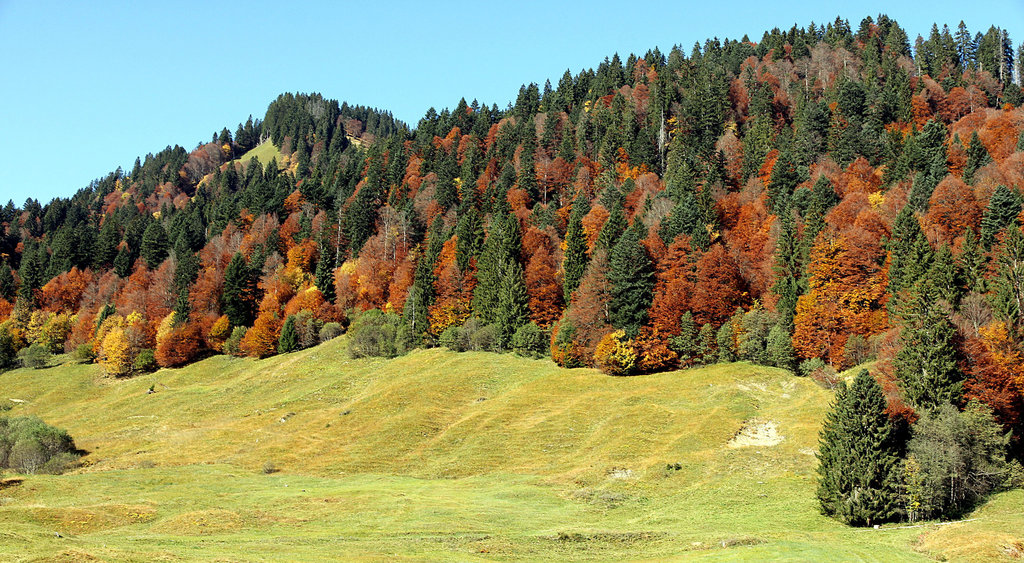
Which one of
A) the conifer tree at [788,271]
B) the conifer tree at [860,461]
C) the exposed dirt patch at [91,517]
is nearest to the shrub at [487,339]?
the conifer tree at [788,271]

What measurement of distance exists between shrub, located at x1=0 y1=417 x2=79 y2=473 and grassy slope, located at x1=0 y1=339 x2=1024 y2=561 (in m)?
2.95

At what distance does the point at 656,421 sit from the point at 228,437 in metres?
47.8

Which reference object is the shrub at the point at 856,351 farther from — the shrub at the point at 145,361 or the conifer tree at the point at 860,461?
the shrub at the point at 145,361

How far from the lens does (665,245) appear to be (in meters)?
109

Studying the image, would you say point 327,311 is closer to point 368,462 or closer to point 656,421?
point 368,462

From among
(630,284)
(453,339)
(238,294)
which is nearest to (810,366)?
(630,284)

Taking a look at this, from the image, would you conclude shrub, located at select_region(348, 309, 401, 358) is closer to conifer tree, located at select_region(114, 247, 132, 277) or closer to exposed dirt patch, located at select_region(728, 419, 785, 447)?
exposed dirt patch, located at select_region(728, 419, 785, 447)

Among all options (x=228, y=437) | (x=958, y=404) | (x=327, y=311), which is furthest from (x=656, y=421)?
(x=327, y=311)

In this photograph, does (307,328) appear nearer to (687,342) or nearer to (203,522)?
(687,342)

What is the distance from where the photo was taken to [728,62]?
18888 cm

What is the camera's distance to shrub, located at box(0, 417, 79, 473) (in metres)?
67.6

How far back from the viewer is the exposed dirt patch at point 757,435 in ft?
211

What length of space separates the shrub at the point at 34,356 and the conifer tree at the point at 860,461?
145 m

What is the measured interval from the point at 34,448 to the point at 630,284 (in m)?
70.6
